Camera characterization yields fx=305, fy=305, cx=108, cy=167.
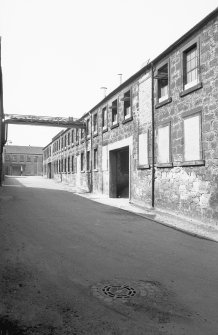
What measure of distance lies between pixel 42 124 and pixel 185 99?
18.0 metres

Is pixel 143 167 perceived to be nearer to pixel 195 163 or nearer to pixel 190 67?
pixel 195 163

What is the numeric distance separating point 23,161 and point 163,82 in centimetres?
7195

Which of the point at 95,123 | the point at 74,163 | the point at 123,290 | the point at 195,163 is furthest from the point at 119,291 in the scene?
the point at 74,163

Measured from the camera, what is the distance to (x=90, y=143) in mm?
24469

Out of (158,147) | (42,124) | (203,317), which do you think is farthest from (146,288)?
(42,124)

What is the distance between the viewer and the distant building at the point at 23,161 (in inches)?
3142

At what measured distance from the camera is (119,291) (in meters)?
4.53

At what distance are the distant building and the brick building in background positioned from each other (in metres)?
63.2

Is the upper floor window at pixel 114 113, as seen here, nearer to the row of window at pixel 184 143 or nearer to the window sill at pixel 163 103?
the row of window at pixel 184 143

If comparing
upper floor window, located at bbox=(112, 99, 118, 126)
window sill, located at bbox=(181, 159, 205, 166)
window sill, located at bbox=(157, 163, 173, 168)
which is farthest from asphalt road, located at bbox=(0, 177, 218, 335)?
upper floor window, located at bbox=(112, 99, 118, 126)

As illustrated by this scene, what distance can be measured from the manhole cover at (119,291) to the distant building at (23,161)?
77.7 meters

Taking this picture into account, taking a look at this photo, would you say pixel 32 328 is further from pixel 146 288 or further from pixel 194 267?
pixel 194 267

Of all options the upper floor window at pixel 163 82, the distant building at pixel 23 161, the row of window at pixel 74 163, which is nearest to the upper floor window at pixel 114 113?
the row of window at pixel 74 163

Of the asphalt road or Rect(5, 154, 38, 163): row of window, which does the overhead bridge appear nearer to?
the asphalt road
